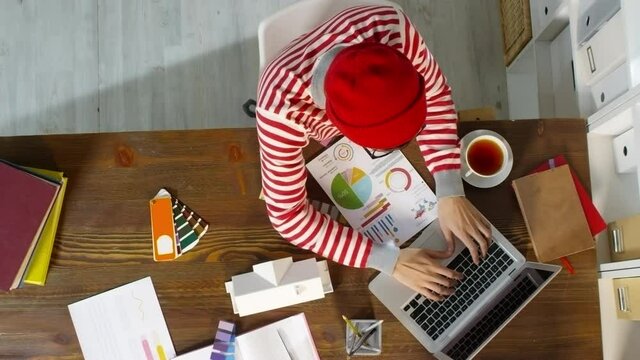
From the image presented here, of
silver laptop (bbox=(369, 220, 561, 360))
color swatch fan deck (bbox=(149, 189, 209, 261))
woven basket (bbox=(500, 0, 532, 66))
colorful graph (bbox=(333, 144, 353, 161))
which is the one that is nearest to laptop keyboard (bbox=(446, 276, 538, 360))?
silver laptop (bbox=(369, 220, 561, 360))

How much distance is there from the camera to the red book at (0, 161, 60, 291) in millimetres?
902

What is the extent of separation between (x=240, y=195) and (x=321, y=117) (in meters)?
0.23

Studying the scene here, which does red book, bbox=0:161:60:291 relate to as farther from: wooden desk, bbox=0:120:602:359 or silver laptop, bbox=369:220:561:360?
silver laptop, bbox=369:220:561:360

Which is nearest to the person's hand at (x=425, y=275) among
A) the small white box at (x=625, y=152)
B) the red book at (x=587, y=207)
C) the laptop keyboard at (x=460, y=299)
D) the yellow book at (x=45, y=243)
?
the laptop keyboard at (x=460, y=299)

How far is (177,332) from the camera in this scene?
95cm

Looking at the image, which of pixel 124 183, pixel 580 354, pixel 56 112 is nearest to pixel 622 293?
pixel 580 354

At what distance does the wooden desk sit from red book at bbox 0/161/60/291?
0.05 m

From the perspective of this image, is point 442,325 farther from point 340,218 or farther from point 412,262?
point 340,218

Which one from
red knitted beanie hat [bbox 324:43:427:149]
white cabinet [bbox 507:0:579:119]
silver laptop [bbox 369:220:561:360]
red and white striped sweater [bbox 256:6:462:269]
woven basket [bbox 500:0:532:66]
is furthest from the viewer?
woven basket [bbox 500:0:532:66]

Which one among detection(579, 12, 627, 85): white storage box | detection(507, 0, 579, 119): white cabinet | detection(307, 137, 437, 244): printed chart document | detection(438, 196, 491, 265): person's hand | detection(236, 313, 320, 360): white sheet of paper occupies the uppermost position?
detection(507, 0, 579, 119): white cabinet

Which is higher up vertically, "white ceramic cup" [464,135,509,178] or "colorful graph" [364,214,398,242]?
"white ceramic cup" [464,135,509,178]

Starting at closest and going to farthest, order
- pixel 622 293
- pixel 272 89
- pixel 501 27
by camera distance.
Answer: pixel 272 89, pixel 622 293, pixel 501 27

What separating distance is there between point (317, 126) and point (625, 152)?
54cm

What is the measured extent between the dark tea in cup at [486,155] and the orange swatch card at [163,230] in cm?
54
